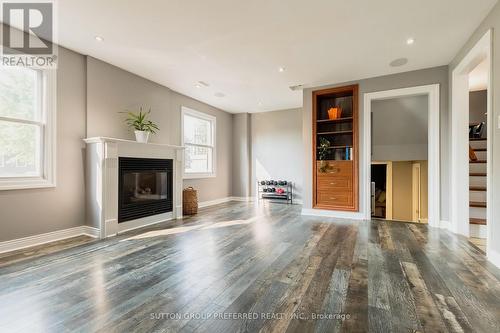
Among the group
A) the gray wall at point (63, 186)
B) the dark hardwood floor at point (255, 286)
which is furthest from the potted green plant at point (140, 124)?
the dark hardwood floor at point (255, 286)

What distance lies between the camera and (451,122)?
3.63 metres

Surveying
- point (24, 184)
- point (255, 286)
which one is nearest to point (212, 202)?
point (24, 184)

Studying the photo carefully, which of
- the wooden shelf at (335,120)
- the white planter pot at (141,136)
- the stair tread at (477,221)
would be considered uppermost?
the wooden shelf at (335,120)

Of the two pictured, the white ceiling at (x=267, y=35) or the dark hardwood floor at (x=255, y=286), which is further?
the white ceiling at (x=267, y=35)

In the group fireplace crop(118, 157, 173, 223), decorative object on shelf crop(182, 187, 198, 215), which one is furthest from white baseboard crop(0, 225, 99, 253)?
decorative object on shelf crop(182, 187, 198, 215)

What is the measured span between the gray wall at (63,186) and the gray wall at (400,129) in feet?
18.6

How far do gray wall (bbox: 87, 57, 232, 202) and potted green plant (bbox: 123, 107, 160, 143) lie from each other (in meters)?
0.11

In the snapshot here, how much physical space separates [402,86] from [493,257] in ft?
9.32

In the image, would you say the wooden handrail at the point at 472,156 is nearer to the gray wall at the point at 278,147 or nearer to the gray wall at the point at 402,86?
the gray wall at the point at 402,86

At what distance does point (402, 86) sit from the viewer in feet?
13.4

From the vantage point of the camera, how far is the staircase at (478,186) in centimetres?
348

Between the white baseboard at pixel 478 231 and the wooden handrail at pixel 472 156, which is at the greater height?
the wooden handrail at pixel 472 156

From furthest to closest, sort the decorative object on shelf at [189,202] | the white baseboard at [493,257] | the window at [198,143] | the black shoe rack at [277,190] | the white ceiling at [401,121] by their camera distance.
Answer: the black shoe rack at [277,190]
the window at [198,143]
the white ceiling at [401,121]
the decorative object on shelf at [189,202]
the white baseboard at [493,257]

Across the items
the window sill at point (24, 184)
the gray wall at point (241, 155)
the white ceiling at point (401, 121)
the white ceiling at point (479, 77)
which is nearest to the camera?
the window sill at point (24, 184)
